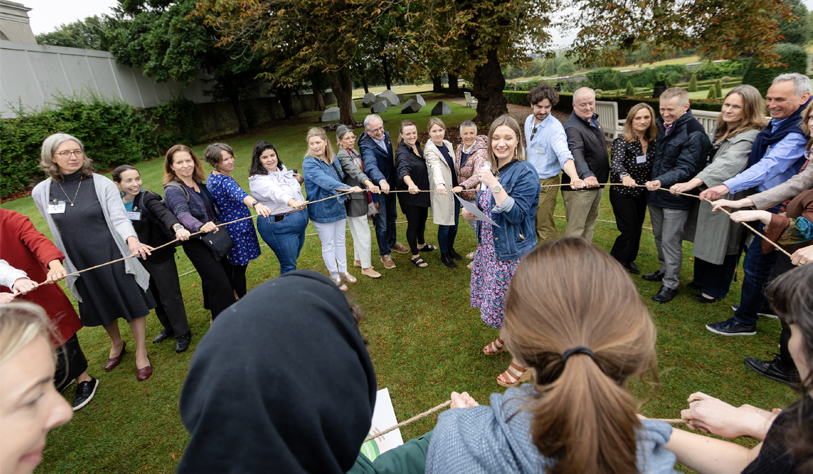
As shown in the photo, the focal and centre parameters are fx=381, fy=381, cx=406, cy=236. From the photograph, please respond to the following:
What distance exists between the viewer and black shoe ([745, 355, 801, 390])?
2852mm

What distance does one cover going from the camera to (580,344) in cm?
93

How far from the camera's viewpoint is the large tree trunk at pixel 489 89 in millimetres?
11898

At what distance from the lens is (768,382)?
2883 millimetres

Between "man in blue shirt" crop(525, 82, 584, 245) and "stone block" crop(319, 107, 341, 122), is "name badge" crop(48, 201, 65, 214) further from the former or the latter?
"stone block" crop(319, 107, 341, 122)

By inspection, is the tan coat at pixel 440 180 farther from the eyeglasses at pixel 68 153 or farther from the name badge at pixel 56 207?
the name badge at pixel 56 207

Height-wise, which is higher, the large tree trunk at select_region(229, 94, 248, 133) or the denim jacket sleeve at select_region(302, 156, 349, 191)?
the large tree trunk at select_region(229, 94, 248, 133)

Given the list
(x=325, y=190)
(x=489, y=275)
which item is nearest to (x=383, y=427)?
(x=489, y=275)

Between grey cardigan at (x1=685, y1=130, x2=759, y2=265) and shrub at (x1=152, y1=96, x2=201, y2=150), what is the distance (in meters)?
20.0

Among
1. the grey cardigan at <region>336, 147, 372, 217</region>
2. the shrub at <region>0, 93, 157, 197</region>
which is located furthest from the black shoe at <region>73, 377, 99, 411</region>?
the shrub at <region>0, 93, 157, 197</region>

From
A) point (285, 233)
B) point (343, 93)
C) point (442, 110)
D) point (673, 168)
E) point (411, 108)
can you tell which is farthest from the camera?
point (411, 108)

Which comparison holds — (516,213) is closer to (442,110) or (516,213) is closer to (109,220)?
(109,220)

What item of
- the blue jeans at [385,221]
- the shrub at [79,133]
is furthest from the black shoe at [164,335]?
the shrub at [79,133]

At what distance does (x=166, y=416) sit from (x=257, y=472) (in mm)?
3103

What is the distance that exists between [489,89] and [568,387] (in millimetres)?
12539
